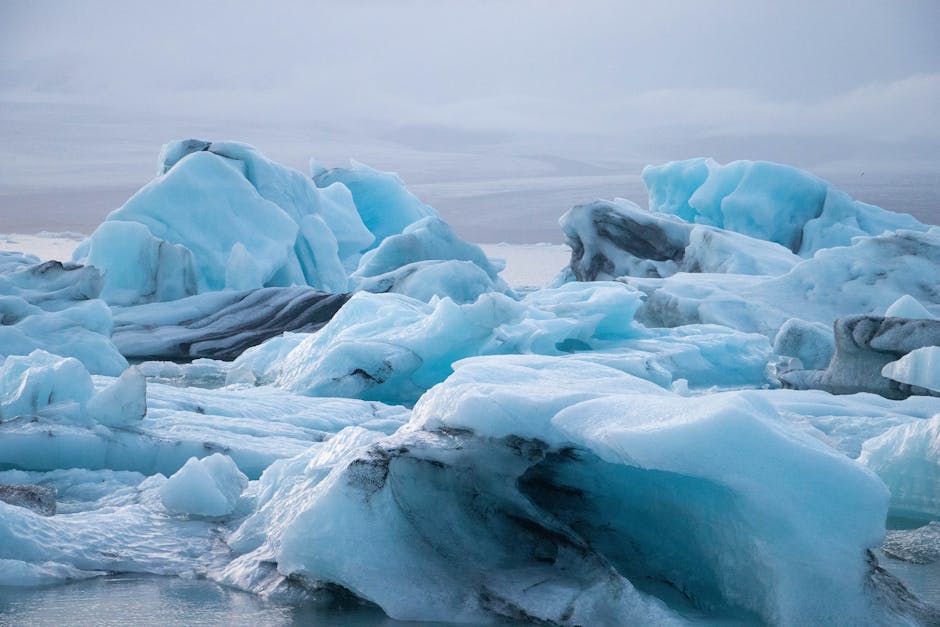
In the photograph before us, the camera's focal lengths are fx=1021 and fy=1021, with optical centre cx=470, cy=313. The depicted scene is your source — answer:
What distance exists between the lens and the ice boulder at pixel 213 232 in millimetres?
12445

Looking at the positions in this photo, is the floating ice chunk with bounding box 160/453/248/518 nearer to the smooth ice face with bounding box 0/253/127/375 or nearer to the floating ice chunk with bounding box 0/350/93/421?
the floating ice chunk with bounding box 0/350/93/421

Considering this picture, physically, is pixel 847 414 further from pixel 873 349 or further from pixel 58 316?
pixel 58 316

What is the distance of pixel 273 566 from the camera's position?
3.24m

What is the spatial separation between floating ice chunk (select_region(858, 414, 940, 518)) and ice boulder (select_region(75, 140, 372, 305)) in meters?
8.80

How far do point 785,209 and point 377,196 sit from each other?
7.94m

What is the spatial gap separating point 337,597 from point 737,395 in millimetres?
1307

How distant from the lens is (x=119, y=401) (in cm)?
497

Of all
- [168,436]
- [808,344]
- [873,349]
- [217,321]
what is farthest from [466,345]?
[217,321]

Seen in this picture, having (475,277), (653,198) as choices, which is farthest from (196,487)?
→ (653,198)

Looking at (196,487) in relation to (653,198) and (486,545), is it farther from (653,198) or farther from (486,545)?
(653,198)

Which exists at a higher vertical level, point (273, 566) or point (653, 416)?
point (653, 416)

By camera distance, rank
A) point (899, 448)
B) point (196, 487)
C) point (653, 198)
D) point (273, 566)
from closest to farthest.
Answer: point (273, 566) → point (196, 487) → point (899, 448) → point (653, 198)

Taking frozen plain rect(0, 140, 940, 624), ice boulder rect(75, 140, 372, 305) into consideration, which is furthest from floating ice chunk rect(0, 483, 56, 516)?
ice boulder rect(75, 140, 372, 305)

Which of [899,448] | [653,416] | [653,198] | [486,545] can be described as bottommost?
[653,198]
